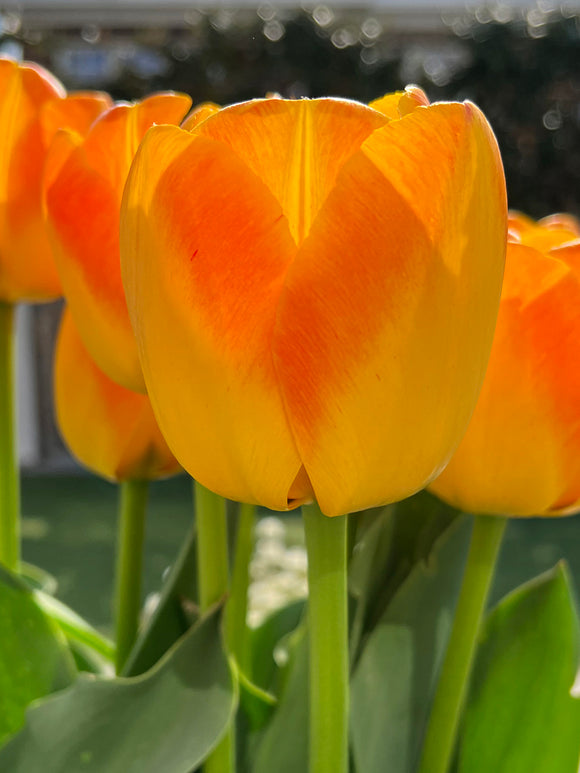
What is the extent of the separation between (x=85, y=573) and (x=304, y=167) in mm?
2817

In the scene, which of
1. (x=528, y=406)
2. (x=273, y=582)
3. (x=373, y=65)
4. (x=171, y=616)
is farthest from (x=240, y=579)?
(x=373, y=65)

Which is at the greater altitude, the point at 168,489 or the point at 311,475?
the point at 311,475

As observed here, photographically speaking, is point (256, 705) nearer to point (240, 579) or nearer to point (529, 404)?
point (240, 579)

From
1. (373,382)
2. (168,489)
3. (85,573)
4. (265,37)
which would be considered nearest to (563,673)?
(373,382)

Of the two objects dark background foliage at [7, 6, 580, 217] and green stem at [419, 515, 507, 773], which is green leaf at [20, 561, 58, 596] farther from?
dark background foliage at [7, 6, 580, 217]

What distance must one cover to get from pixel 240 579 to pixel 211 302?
6.8 inches

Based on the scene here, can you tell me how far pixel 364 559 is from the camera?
382 mm

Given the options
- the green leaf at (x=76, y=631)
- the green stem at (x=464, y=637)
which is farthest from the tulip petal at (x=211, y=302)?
the green leaf at (x=76, y=631)

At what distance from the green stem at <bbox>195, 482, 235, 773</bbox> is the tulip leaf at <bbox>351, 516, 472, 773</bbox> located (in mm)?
56

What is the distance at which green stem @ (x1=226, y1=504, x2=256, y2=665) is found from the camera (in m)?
0.38

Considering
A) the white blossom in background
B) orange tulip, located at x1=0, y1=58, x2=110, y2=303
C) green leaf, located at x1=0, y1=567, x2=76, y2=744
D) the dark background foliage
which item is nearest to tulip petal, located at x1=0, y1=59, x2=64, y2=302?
orange tulip, located at x1=0, y1=58, x2=110, y2=303

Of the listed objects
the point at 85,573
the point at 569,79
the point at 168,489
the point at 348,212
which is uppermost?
the point at 348,212

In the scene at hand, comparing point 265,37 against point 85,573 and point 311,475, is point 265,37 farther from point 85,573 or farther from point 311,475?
point 311,475

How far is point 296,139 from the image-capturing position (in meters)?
0.24
